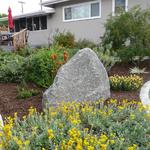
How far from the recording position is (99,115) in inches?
156

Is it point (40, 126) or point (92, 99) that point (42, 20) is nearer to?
point (92, 99)

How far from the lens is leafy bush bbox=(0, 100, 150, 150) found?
304 centimetres

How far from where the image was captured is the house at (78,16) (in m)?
16.5

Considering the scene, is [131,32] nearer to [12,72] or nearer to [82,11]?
[12,72]

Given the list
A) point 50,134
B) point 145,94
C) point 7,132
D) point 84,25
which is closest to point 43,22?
point 84,25

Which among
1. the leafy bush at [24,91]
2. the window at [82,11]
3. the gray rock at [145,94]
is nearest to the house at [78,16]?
the window at [82,11]

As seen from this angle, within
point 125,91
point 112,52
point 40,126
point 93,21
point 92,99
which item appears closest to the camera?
point 40,126

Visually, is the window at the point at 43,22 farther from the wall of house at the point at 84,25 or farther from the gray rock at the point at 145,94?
the gray rock at the point at 145,94

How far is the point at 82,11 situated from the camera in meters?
18.2

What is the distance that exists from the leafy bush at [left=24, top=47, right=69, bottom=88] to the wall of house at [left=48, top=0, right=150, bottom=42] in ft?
31.5

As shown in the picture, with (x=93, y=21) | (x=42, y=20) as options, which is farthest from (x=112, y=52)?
(x=42, y=20)

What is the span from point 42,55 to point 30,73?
58cm

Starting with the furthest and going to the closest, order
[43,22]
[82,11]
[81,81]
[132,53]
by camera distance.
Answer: [43,22], [82,11], [132,53], [81,81]

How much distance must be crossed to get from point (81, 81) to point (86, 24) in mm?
12855
